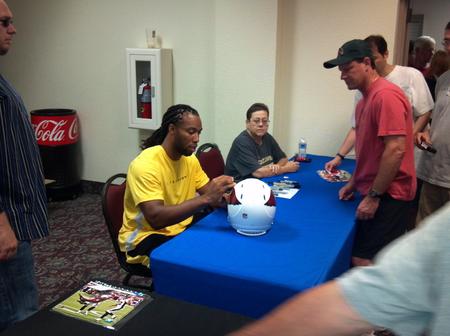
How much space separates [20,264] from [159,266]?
1.64 feet

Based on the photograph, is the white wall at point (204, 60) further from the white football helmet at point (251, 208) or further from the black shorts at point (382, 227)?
the white football helmet at point (251, 208)

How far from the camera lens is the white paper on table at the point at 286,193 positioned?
8.40ft

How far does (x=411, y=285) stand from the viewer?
1.99ft

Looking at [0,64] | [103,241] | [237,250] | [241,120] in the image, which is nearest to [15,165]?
[237,250]

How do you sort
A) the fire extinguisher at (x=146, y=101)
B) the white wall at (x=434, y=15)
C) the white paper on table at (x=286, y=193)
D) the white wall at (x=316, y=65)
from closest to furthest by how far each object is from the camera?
the white paper on table at (x=286, y=193), the white wall at (x=316, y=65), the fire extinguisher at (x=146, y=101), the white wall at (x=434, y=15)

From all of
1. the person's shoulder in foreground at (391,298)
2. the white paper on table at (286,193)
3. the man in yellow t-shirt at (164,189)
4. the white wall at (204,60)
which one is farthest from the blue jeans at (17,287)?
the white wall at (204,60)

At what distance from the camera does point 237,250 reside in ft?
5.82

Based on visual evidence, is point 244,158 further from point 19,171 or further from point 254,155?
point 19,171

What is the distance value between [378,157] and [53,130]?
3.57 meters

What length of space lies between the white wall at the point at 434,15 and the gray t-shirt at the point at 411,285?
776cm

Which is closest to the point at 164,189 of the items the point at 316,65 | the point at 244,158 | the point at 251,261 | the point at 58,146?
the point at 251,261

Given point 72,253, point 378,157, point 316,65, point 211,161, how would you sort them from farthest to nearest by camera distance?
1. point 316,65
2. point 72,253
3. point 211,161
4. point 378,157

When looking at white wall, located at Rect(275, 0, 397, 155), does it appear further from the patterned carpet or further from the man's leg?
the patterned carpet

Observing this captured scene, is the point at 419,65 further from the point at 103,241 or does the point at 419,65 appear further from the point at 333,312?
the point at 333,312
